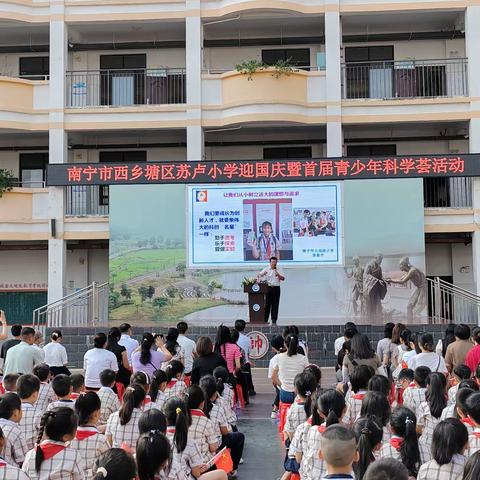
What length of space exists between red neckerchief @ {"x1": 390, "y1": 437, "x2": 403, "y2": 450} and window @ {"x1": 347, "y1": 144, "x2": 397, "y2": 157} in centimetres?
1651

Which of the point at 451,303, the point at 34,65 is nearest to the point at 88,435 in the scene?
the point at 451,303

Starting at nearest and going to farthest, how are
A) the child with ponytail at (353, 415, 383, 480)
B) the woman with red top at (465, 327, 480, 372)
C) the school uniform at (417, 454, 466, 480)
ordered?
1. the school uniform at (417, 454, 466, 480)
2. the child with ponytail at (353, 415, 383, 480)
3. the woman with red top at (465, 327, 480, 372)

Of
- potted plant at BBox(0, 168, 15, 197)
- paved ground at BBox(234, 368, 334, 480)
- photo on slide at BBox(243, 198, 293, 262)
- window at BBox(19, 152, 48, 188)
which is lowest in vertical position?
paved ground at BBox(234, 368, 334, 480)

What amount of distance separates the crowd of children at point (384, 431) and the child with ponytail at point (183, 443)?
2.44 feet

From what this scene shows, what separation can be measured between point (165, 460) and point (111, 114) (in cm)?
1598

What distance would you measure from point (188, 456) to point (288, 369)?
10.6ft

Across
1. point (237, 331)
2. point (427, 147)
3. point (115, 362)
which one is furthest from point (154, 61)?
point (115, 362)

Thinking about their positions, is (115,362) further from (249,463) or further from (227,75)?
(227,75)

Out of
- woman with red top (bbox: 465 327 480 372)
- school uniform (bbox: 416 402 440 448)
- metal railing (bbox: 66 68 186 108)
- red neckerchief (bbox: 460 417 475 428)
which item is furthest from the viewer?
metal railing (bbox: 66 68 186 108)

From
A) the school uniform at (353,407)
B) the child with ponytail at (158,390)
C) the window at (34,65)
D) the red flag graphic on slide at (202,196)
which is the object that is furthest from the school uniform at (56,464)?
the window at (34,65)

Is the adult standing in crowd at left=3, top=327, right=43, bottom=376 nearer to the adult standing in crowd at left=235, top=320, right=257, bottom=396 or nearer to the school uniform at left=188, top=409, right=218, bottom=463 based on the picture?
the adult standing in crowd at left=235, top=320, right=257, bottom=396

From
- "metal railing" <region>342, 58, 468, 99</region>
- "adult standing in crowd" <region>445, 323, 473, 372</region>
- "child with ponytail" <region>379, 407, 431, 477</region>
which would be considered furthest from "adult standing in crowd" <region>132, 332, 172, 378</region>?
"metal railing" <region>342, 58, 468, 99</region>

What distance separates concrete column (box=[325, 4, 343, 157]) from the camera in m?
18.4

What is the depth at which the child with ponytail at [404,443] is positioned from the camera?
14.6 ft
